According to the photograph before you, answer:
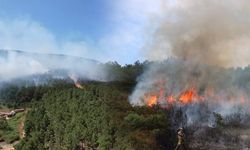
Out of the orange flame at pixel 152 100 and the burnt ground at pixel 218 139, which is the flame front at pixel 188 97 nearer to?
the orange flame at pixel 152 100

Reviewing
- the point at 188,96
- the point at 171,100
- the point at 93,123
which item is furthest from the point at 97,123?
the point at 188,96

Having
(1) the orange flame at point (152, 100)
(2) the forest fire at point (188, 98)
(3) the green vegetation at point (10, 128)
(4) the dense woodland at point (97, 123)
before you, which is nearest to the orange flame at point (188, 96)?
(2) the forest fire at point (188, 98)

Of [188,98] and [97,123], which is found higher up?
[188,98]

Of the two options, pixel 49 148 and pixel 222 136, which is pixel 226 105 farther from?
Result: pixel 49 148

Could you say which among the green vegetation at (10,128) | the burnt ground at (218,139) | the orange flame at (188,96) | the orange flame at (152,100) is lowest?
the green vegetation at (10,128)

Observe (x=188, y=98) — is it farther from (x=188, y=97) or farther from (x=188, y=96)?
(x=188, y=96)

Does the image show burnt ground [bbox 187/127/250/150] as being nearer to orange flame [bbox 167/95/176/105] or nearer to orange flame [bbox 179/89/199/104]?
orange flame [bbox 167/95/176/105]

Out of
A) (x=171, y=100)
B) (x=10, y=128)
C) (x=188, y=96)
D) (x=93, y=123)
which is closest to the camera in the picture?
(x=93, y=123)

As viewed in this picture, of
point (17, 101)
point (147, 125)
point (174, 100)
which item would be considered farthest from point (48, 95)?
point (147, 125)

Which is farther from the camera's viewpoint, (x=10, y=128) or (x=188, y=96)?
(x=10, y=128)

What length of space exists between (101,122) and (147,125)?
1366cm

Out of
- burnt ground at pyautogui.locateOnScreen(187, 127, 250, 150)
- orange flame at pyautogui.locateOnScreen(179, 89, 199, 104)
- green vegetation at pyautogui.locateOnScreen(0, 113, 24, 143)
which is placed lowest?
green vegetation at pyautogui.locateOnScreen(0, 113, 24, 143)

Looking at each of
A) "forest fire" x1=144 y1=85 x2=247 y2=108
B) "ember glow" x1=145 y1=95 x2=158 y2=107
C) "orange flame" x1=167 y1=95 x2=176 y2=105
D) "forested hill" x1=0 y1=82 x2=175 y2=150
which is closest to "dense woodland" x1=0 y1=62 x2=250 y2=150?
"forested hill" x1=0 y1=82 x2=175 y2=150

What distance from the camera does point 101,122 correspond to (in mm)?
102500
